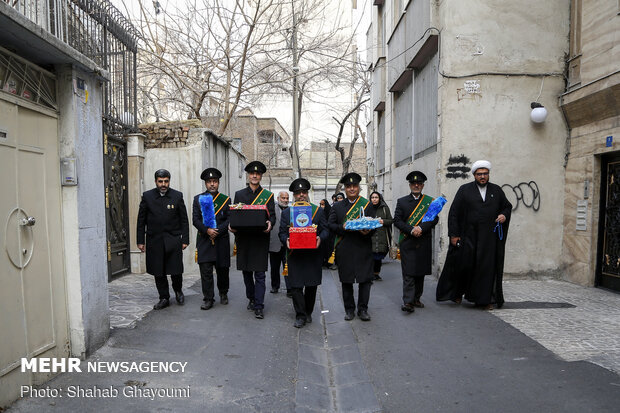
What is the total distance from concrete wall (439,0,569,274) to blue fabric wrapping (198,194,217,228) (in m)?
4.74

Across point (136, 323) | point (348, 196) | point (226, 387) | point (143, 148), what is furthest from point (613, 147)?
point (143, 148)

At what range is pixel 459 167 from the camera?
863 centimetres

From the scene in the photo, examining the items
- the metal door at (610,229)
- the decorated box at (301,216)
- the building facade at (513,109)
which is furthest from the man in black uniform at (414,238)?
the metal door at (610,229)

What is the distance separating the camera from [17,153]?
3457 millimetres

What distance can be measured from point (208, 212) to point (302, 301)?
185 cm

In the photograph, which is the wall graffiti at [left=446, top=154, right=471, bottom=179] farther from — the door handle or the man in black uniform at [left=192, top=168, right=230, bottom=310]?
the door handle

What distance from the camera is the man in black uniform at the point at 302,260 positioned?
18.6 feet

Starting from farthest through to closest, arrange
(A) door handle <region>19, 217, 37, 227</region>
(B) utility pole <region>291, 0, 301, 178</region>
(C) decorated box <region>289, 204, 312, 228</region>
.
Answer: (B) utility pole <region>291, 0, 301, 178</region>
(C) decorated box <region>289, 204, 312, 228</region>
(A) door handle <region>19, 217, 37, 227</region>

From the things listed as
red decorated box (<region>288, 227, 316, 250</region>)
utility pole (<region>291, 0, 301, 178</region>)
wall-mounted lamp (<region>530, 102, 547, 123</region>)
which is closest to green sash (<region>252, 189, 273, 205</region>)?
red decorated box (<region>288, 227, 316, 250</region>)

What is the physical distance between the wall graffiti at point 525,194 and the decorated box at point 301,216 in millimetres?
4928

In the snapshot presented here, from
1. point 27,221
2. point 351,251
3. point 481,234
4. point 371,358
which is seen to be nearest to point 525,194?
point 481,234

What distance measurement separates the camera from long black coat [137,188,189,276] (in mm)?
6184

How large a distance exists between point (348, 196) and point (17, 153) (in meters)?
3.81

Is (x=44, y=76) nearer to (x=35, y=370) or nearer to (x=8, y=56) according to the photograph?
(x=8, y=56)
